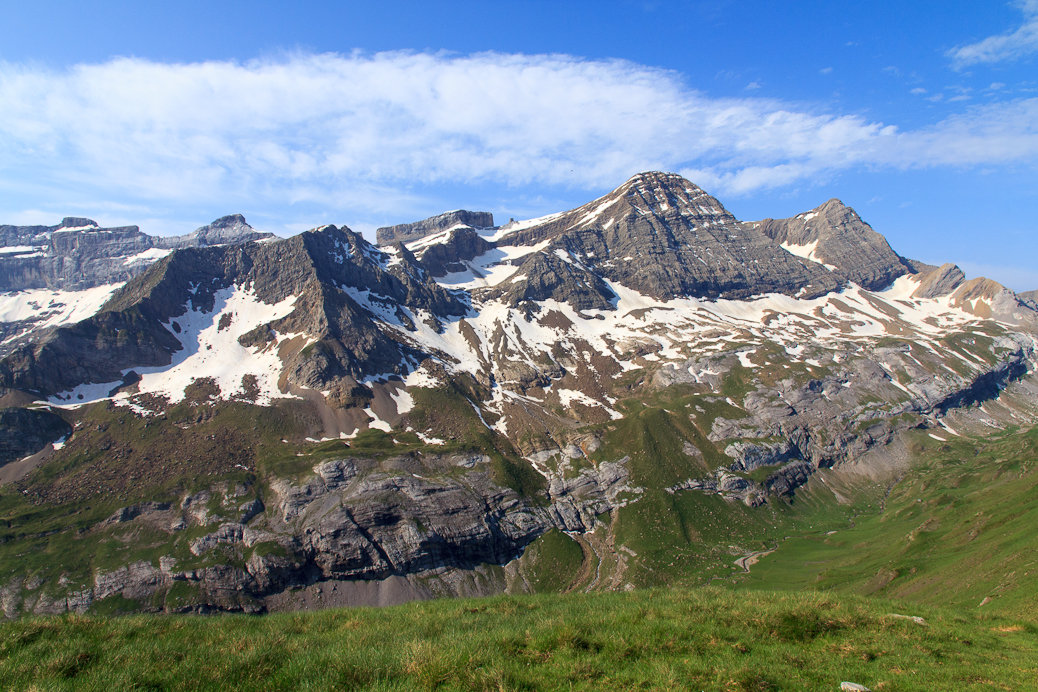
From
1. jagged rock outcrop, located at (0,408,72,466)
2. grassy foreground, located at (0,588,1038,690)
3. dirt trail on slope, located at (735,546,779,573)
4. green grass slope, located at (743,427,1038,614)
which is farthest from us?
jagged rock outcrop, located at (0,408,72,466)

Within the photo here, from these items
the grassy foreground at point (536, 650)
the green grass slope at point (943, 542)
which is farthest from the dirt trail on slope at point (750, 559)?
the grassy foreground at point (536, 650)

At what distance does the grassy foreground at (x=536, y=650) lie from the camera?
41.1ft

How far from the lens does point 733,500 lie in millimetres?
175125

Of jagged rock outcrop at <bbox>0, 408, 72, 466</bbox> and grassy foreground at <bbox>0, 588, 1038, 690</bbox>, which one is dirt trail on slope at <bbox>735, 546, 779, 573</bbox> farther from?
jagged rock outcrop at <bbox>0, 408, 72, 466</bbox>

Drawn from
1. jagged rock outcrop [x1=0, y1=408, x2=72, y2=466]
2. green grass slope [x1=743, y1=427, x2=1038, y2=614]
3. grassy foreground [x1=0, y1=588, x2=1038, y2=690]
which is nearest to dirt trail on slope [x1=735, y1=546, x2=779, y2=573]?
green grass slope [x1=743, y1=427, x2=1038, y2=614]

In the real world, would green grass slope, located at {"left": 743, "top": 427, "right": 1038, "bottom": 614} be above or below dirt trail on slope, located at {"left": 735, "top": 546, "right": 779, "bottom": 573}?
above

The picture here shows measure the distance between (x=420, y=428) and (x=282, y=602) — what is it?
7771 centimetres

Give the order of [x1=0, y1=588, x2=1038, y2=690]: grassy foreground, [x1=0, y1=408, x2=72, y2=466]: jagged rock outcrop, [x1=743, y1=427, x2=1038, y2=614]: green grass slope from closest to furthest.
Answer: [x1=0, y1=588, x2=1038, y2=690]: grassy foreground → [x1=743, y1=427, x2=1038, y2=614]: green grass slope → [x1=0, y1=408, x2=72, y2=466]: jagged rock outcrop

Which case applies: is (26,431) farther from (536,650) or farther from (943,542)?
(943,542)

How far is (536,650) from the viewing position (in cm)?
1484

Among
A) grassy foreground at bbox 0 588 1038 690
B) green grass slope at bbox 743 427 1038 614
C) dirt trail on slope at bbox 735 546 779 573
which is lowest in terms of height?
dirt trail on slope at bbox 735 546 779 573

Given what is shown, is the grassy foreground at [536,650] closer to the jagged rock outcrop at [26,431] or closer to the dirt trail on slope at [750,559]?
the dirt trail on slope at [750,559]

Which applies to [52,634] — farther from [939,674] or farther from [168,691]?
[939,674]

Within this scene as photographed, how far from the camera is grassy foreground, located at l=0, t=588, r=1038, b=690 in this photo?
12531mm
